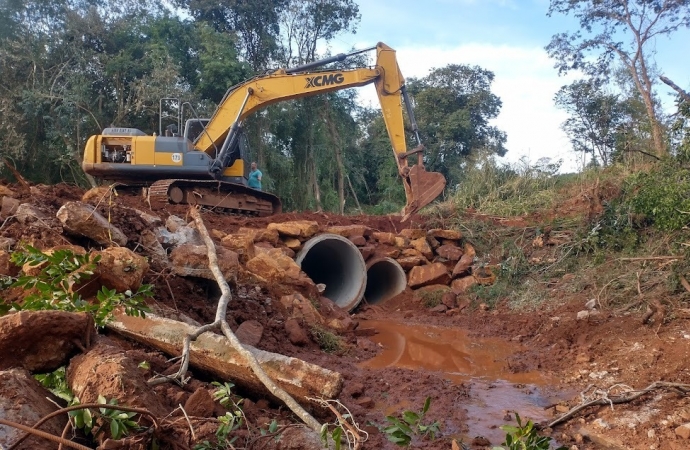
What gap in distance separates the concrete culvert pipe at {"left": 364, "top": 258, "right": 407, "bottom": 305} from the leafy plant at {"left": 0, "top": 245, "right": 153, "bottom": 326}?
6623mm

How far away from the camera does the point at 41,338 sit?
2.91 meters

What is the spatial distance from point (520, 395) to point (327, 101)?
1745 centimetres

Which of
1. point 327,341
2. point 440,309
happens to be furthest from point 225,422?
point 440,309

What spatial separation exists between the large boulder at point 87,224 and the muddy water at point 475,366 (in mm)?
2889

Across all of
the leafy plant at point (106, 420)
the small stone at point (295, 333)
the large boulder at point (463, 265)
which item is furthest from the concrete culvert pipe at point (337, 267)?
the leafy plant at point (106, 420)

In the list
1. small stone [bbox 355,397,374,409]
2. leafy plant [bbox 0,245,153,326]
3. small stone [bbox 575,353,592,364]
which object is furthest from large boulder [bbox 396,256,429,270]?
leafy plant [bbox 0,245,153,326]

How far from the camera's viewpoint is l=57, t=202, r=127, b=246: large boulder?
5.14 meters

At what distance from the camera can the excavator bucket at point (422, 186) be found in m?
10.5

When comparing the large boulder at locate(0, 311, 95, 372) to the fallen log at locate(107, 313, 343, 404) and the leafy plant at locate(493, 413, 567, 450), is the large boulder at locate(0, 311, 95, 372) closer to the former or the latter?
the fallen log at locate(107, 313, 343, 404)

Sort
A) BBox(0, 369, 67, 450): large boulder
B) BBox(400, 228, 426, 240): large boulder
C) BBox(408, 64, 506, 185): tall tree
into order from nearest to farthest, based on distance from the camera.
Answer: BBox(0, 369, 67, 450): large boulder
BBox(400, 228, 426, 240): large boulder
BBox(408, 64, 506, 185): tall tree

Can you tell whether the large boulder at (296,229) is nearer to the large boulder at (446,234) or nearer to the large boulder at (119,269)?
the large boulder at (446,234)

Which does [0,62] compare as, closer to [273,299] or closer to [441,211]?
[441,211]

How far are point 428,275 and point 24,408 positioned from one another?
8.56m

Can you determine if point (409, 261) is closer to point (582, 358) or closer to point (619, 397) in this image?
point (582, 358)
